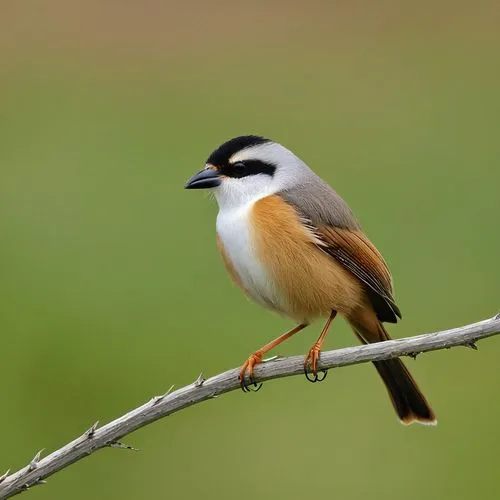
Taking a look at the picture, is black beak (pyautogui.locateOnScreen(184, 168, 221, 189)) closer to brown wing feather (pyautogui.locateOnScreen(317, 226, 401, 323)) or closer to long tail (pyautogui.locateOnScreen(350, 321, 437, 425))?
brown wing feather (pyautogui.locateOnScreen(317, 226, 401, 323))

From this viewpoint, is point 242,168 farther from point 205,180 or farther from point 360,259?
point 360,259

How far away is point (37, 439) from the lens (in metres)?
7.90

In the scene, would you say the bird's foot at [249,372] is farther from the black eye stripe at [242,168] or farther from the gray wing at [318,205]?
the black eye stripe at [242,168]

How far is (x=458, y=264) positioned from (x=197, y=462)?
2992mm

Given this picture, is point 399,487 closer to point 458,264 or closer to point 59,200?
point 458,264

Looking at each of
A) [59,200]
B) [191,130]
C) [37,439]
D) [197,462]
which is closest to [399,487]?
[197,462]

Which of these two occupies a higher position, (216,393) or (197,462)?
(216,393)

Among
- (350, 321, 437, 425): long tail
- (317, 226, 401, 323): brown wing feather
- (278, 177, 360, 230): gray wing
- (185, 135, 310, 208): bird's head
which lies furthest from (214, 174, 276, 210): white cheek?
(350, 321, 437, 425): long tail

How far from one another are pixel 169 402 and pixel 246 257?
49.4 inches

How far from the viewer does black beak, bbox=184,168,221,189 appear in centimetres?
595

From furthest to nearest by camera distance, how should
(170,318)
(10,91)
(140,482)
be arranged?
(10,91), (170,318), (140,482)

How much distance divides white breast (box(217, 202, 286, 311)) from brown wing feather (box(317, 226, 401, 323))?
1.05 feet

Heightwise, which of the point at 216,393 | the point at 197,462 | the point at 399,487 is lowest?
the point at 399,487

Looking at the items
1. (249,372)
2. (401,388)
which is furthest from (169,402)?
(401,388)
